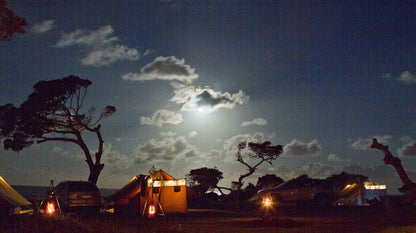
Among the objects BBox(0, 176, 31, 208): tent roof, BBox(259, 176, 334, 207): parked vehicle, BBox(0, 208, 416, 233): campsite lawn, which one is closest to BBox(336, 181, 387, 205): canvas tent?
BBox(259, 176, 334, 207): parked vehicle

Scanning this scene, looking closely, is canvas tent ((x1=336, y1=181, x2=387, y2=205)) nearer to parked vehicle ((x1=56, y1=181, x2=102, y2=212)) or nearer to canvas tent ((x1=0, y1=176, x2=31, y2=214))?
parked vehicle ((x1=56, y1=181, x2=102, y2=212))

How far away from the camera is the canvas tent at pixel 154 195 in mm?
22266

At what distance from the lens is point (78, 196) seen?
20.6 metres

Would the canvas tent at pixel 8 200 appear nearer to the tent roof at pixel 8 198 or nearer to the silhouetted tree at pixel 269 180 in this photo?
the tent roof at pixel 8 198

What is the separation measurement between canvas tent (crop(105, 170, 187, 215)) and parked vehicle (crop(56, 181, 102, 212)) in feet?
8.03

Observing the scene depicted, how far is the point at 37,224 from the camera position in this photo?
34.1 feet

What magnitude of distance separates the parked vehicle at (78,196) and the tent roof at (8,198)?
1.81 metres

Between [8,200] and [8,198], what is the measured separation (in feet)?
0.42

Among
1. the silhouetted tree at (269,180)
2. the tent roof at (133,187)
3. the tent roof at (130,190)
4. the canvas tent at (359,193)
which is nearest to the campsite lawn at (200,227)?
the tent roof at (133,187)

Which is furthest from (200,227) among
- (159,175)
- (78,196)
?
(78,196)

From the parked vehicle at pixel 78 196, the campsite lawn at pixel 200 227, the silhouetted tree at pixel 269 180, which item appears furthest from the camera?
the silhouetted tree at pixel 269 180

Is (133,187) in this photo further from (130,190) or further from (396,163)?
(396,163)

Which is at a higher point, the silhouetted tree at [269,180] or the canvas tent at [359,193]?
the silhouetted tree at [269,180]

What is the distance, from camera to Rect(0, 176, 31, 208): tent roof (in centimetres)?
1961
